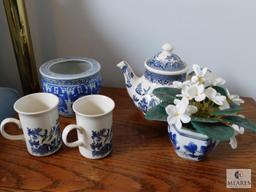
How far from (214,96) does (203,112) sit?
0.04 meters

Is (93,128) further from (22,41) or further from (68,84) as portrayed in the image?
(22,41)

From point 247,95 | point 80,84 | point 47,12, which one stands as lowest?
point 247,95

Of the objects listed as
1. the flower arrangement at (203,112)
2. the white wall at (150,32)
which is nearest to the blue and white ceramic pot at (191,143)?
the flower arrangement at (203,112)

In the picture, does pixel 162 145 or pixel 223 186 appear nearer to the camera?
pixel 223 186

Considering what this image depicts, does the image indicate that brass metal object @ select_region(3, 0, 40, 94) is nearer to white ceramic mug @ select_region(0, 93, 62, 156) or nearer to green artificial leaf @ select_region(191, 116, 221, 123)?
white ceramic mug @ select_region(0, 93, 62, 156)

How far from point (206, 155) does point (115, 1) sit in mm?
454

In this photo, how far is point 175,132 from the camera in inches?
20.8

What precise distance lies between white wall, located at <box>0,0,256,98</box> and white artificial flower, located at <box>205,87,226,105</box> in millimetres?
295

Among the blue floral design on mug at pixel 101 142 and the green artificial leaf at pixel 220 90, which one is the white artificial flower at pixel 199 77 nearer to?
the green artificial leaf at pixel 220 90

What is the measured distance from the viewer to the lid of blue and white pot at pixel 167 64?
0.59 m

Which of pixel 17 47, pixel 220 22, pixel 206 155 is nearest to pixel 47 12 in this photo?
pixel 17 47

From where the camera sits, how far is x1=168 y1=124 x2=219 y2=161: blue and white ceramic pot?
0.50 metres

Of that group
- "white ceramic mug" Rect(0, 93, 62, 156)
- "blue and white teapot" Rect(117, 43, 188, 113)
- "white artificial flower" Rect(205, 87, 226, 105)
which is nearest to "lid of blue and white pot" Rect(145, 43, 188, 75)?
"blue and white teapot" Rect(117, 43, 188, 113)

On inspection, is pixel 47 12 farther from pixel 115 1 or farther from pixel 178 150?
pixel 178 150
